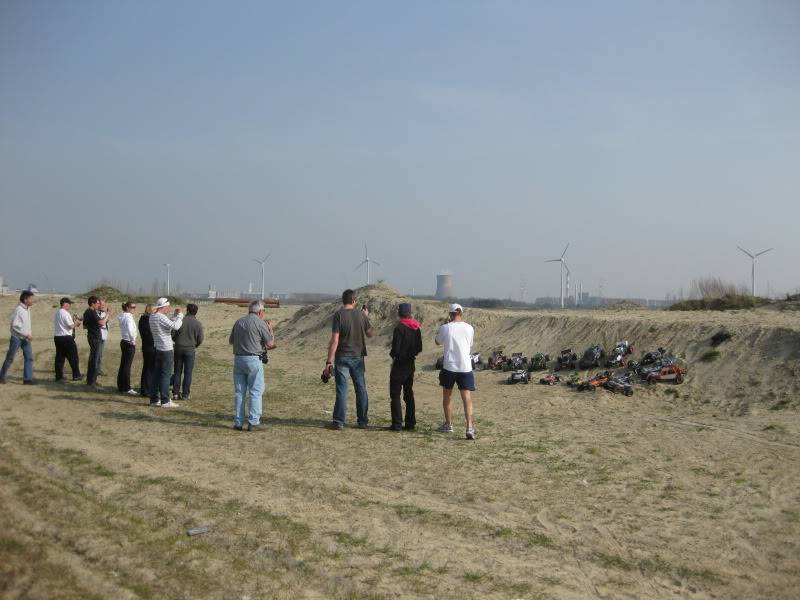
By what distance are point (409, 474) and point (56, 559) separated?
387 centimetres

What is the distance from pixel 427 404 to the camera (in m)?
13.8

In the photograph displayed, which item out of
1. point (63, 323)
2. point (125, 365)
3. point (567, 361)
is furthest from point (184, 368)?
point (567, 361)

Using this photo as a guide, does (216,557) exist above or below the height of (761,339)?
below

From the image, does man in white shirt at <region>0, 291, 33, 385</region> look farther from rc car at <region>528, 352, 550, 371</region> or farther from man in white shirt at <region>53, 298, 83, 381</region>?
rc car at <region>528, 352, 550, 371</region>

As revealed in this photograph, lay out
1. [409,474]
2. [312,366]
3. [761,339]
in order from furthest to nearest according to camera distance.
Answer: [312,366] < [761,339] < [409,474]

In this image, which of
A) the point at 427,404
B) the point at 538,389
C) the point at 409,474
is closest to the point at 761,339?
the point at 538,389

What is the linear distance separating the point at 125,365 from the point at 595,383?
947 centimetres

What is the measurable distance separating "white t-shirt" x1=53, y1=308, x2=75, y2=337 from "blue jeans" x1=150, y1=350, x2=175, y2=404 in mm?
3455

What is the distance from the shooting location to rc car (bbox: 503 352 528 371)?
17.8 meters

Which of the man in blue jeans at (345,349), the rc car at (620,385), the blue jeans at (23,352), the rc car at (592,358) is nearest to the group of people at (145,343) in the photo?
the blue jeans at (23,352)

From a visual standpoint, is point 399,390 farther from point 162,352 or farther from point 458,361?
point 162,352

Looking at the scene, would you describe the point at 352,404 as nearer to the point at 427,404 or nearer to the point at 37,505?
the point at 427,404

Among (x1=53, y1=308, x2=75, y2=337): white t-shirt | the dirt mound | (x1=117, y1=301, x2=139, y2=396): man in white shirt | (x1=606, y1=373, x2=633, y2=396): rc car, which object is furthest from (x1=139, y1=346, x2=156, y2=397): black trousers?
the dirt mound

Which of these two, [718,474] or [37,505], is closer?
[37,505]
